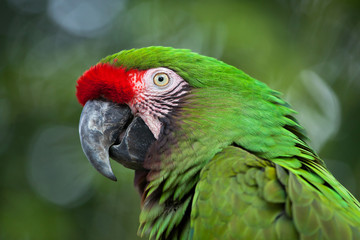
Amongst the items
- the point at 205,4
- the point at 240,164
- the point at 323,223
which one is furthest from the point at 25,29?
the point at 323,223

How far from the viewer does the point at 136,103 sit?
1.71m

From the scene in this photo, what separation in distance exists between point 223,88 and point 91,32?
121 inches

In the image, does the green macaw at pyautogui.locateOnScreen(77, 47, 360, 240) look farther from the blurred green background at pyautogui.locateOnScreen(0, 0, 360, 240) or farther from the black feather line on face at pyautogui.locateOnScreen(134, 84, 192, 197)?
the blurred green background at pyautogui.locateOnScreen(0, 0, 360, 240)

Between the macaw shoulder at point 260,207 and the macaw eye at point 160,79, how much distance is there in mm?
534

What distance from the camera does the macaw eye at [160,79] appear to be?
1.73 meters

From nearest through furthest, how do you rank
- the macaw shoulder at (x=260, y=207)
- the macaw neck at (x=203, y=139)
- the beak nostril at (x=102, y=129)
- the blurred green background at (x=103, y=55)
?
the macaw shoulder at (x=260, y=207), the macaw neck at (x=203, y=139), the beak nostril at (x=102, y=129), the blurred green background at (x=103, y=55)

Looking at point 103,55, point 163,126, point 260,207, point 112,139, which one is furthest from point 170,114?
point 103,55

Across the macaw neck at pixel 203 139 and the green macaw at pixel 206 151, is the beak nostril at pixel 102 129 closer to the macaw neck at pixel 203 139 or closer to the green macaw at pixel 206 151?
the green macaw at pixel 206 151

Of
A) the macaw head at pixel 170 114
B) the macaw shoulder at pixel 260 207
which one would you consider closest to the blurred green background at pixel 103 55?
the macaw head at pixel 170 114

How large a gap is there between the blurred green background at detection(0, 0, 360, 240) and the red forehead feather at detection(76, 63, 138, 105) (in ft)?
6.89

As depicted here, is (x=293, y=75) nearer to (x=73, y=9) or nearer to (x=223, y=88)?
(x=223, y=88)

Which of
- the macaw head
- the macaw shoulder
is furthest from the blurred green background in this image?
the macaw shoulder

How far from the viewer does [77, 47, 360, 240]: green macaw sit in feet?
4.13

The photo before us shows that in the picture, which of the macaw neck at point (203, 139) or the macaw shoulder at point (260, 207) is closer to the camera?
the macaw shoulder at point (260, 207)
